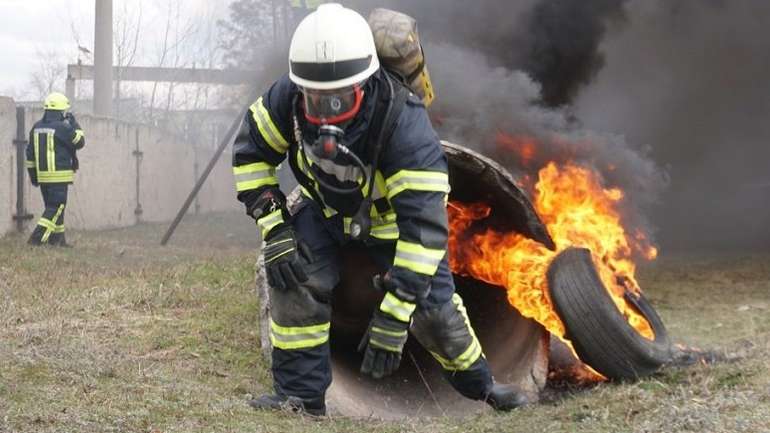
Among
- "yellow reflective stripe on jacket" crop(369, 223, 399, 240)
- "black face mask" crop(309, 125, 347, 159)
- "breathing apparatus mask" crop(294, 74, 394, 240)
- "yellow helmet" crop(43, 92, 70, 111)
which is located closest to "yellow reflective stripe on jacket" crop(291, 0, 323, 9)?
"yellow helmet" crop(43, 92, 70, 111)

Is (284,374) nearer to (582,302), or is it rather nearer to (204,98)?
(582,302)

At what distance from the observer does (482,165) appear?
4.54 m

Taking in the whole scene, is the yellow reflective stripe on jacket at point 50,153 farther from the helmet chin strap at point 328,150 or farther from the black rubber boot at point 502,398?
the black rubber boot at point 502,398

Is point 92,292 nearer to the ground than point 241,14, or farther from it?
nearer to the ground

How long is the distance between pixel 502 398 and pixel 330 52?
6.00ft

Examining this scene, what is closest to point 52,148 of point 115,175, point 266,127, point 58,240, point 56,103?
point 56,103

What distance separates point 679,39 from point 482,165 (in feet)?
24.7

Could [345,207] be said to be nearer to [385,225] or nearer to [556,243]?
[385,225]

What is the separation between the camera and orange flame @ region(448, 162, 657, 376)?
15.8 feet

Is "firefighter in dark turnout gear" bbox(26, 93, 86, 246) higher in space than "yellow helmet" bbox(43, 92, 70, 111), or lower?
lower

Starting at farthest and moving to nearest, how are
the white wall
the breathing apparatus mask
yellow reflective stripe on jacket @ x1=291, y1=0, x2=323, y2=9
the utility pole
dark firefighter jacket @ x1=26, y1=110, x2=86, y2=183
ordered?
1. the utility pole
2. the white wall
3. yellow reflective stripe on jacket @ x1=291, y1=0, x2=323, y2=9
4. dark firefighter jacket @ x1=26, y1=110, x2=86, y2=183
5. the breathing apparatus mask

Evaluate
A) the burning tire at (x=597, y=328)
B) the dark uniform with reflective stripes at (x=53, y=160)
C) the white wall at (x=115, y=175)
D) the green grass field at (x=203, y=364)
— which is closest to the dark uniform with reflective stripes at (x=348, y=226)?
the green grass field at (x=203, y=364)

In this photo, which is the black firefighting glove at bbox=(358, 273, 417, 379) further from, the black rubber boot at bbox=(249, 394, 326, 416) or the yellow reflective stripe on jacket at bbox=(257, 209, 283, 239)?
the yellow reflective stripe on jacket at bbox=(257, 209, 283, 239)

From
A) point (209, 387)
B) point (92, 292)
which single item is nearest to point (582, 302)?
point (209, 387)
